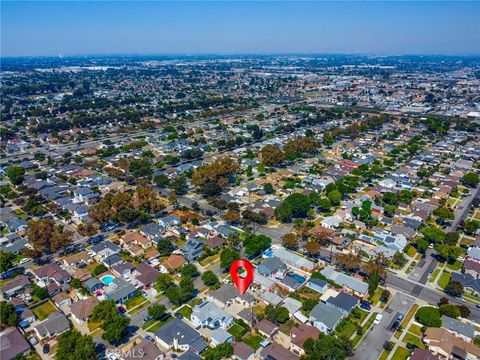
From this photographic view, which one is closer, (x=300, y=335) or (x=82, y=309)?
(x=300, y=335)

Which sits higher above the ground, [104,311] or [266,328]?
[104,311]

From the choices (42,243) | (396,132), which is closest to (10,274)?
(42,243)

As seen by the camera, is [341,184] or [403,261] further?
[341,184]

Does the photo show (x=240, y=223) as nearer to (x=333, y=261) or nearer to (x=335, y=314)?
(x=333, y=261)

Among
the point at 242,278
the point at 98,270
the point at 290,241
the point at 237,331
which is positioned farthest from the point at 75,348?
Answer: the point at 290,241

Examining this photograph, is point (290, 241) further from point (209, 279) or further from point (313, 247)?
point (209, 279)

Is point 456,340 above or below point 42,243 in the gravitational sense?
below
